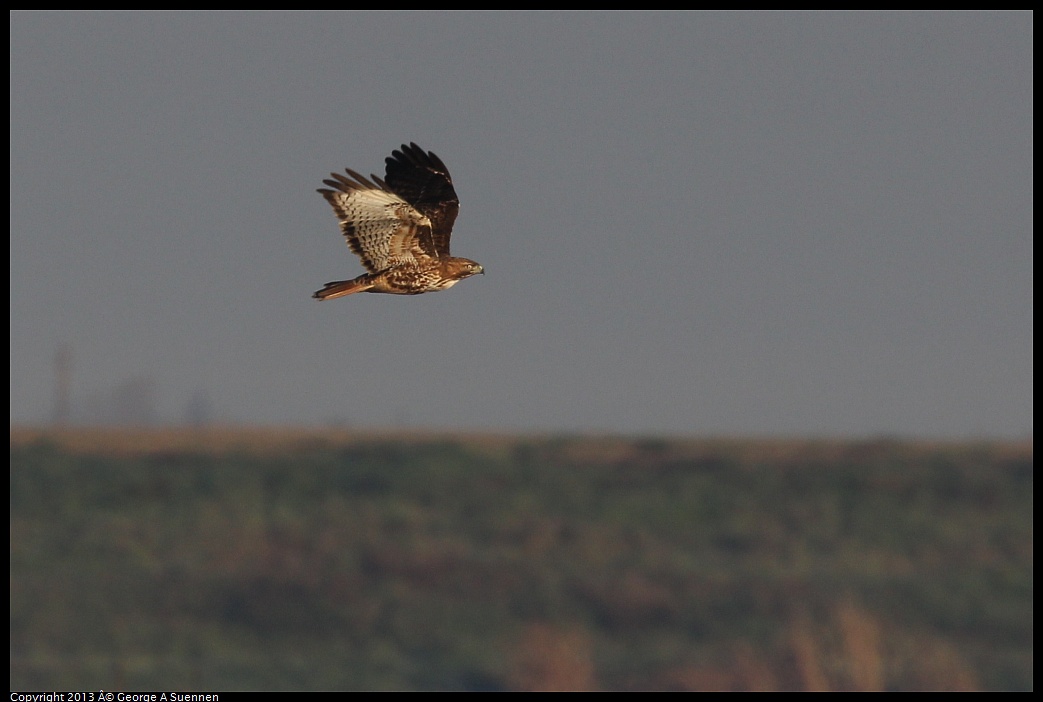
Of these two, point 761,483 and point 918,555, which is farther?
point 761,483

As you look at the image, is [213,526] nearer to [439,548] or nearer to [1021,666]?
[439,548]

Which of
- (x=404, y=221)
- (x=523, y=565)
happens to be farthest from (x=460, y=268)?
(x=523, y=565)

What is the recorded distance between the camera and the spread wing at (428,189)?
397 inches

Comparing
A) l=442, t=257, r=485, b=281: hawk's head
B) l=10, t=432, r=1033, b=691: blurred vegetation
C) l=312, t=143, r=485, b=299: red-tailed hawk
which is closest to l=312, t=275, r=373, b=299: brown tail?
l=312, t=143, r=485, b=299: red-tailed hawk

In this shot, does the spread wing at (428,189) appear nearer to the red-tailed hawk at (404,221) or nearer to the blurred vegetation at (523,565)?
the red-tailed hawk at (404,221)

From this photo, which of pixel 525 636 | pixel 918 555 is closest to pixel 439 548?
pixel 525 636

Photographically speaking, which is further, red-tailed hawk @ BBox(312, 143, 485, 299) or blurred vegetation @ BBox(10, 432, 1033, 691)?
blurred vegetation @ BBox(10, 432, 1033, 691)

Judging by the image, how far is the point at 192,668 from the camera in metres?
33.4

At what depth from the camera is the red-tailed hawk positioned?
Result: 971 cm

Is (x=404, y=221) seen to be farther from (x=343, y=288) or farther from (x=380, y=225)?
(x=343, y=288)

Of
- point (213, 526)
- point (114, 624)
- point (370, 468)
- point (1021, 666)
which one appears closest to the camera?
point (1021, 666)

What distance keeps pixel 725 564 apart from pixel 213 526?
14.9 metres

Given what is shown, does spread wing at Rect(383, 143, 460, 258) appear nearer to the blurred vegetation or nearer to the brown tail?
the brown tail

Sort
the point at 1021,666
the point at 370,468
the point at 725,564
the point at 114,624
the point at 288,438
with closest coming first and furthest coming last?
the point at 1021,666
the point at 114,624
the point at 725,564
the point at 370,468
the point at 288,438
